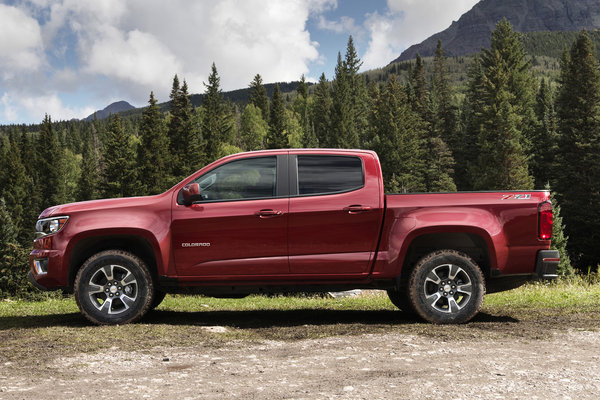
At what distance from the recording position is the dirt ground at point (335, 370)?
4.17 m

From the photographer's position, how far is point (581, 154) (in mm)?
48281

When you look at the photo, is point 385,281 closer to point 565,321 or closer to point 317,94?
point 565,321

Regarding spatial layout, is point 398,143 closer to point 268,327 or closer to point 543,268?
point 543,268

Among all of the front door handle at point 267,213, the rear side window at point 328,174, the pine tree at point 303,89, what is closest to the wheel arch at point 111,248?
the front door handle at point 267,213

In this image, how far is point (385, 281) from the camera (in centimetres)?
694

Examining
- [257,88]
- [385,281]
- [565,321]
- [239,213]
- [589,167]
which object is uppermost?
[257,88]

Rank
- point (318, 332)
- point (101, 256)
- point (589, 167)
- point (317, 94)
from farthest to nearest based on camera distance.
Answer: point (317, 94), point (589, 167), point (101, 256), point (318, 332)

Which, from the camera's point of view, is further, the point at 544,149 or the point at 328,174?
the point at 544,149

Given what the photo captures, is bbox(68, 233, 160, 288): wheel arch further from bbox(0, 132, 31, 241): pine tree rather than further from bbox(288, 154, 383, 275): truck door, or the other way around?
bbox(0, 132, 31, 241): pine tree

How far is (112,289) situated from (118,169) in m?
45.9

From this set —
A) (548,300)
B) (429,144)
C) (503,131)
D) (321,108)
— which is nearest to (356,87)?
(321,108)

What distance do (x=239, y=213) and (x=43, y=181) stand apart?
8319cm

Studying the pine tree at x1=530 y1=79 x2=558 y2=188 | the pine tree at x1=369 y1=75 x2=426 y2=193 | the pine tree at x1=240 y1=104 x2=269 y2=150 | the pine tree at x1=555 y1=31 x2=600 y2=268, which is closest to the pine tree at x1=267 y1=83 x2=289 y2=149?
the pine tree at x1=369 y1=75 x2=426 y2=193

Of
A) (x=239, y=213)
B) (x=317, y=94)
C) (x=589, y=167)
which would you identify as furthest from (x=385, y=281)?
(x=317, y=94)
